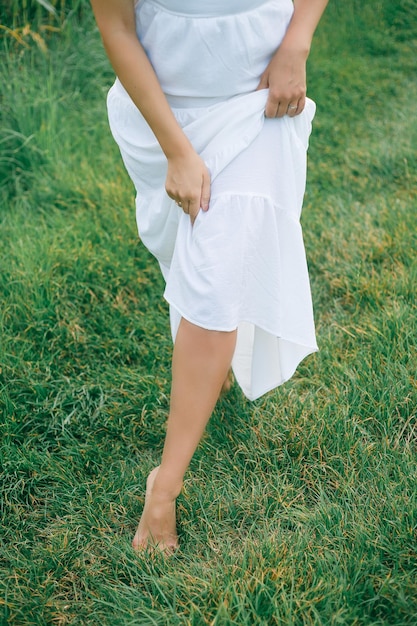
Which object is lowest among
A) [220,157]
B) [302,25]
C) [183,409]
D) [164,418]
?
[164,418]

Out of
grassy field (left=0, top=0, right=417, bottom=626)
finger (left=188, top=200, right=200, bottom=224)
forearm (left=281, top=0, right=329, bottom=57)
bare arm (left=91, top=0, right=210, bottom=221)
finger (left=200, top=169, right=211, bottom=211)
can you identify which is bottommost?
grassy field (left=0, top=0, right=417, bottom=626)

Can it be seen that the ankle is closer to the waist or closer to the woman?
the woman

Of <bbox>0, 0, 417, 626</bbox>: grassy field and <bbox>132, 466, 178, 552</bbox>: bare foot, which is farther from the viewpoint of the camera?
<bbox>132, 466, 178, 552</bbox>: bare foot

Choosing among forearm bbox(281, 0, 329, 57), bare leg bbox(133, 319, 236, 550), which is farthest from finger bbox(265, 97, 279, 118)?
bare leg bbox(133, 319, 236, 550)

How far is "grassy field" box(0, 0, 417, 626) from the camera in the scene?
167 centimetres

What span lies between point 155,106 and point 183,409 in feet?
2.33

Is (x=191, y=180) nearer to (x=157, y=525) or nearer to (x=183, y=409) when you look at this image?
(x=183, y=409)

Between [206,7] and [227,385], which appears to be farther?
[227,385]

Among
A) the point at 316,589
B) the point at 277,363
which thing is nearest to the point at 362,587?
the point at 316,589

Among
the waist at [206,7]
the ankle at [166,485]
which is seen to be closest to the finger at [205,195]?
the waist at [206,7]

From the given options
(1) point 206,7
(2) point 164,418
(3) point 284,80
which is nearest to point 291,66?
(3) point 284,80

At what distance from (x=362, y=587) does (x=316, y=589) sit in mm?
113

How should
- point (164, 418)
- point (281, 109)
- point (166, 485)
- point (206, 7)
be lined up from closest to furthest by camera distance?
1. point (206, 7)
2. point (281, 109)
3. point (166, 485)
4. point (164, 418)

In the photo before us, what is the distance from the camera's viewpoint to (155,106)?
1669 millimetres
